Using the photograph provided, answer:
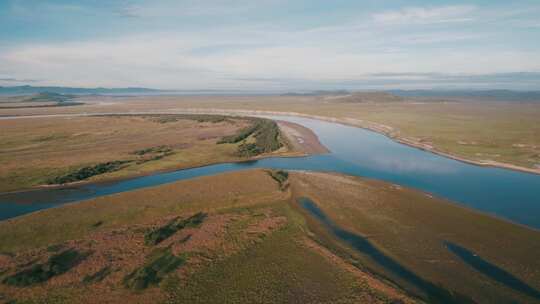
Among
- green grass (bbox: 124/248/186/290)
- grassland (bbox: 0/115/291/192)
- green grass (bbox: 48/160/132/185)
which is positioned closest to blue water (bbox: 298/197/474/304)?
green grass (bbox: 124/248/186/290)

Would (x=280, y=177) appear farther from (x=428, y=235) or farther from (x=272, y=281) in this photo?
(x=272, y=281)

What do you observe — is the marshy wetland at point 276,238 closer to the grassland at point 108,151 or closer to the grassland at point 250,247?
the grassland at point 250,247

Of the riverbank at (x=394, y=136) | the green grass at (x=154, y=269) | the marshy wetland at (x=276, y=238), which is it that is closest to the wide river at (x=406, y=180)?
the marshy wetland at (x=276, y=238)

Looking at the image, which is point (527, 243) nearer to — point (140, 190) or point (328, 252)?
point (328, 252)

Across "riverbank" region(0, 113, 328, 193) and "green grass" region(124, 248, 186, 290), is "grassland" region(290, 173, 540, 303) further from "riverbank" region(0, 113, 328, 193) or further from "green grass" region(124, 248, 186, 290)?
"riverbank" region(0, 113, 328, 193)

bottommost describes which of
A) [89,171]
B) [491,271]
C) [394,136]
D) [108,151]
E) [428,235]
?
[491,271]

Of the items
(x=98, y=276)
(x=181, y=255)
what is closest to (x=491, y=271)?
(x=181, y=255)
